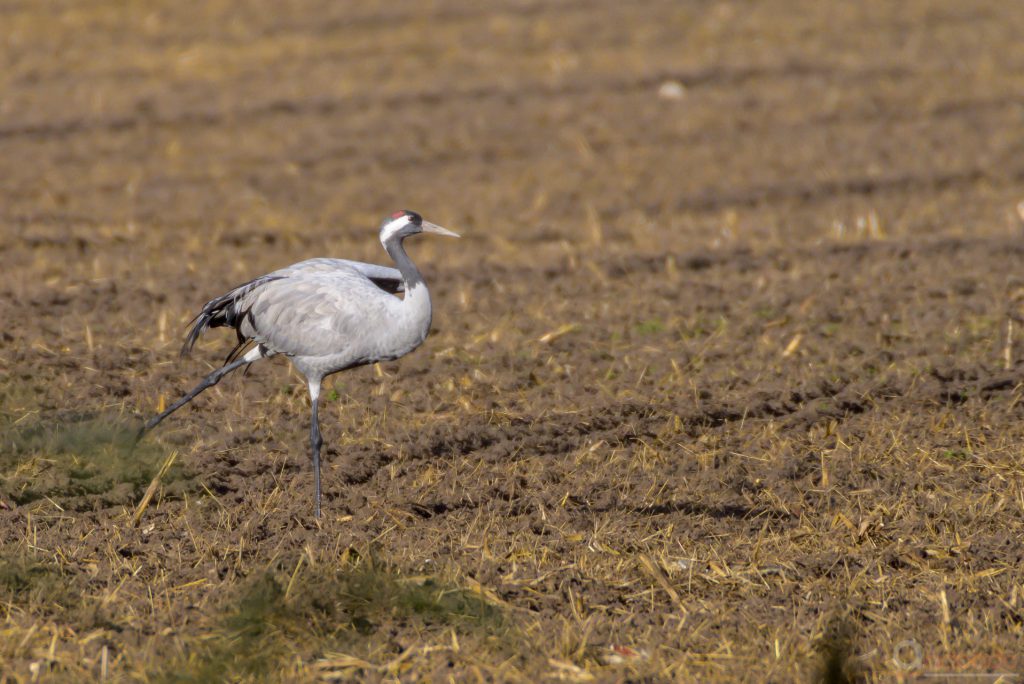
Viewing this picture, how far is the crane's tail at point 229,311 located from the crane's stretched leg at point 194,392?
0.64ft

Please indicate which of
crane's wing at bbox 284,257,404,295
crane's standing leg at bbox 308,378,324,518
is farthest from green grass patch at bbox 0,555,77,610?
crane's wing at bbox 284,257,404,295

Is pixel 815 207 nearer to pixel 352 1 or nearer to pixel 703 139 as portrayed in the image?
pixel 703 139

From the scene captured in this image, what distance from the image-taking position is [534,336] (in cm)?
909

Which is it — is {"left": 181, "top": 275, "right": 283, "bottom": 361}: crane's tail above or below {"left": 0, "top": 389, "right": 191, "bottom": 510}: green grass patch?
above

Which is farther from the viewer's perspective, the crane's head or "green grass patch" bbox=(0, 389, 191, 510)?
the crane's head

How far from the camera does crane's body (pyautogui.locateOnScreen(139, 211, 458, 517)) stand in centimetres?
693

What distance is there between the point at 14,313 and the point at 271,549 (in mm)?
3789

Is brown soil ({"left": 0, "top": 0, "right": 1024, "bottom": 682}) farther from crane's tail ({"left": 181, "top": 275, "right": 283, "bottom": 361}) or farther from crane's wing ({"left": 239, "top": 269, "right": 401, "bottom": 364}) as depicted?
crane's wing ({"left": 239, "top": 269, "right": 401, "bottom": 364})

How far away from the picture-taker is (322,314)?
7.04 metres

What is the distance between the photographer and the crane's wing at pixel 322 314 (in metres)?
6.95

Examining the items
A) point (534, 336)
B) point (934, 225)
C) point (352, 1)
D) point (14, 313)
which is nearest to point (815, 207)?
point (934, 225)

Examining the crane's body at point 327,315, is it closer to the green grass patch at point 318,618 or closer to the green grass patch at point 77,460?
the green grass patch at point 77,460

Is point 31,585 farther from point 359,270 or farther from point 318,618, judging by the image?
point 359,270

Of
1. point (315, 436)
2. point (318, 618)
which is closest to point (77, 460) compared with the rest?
point (315, 436)
